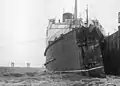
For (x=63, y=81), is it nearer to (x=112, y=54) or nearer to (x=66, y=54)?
(x=66, y=54)

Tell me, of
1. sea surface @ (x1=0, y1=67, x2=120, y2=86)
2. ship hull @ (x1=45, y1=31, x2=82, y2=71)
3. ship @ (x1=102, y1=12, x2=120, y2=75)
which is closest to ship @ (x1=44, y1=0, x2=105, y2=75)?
ship hull @ (x1=45, y1=31, x2=82, y2=71)

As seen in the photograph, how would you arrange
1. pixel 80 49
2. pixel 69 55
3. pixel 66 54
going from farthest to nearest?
pixel 66 54 < pixel 69 55 < pixel 80 49

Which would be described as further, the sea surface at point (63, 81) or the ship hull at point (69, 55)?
the ship hull at point (69, 55)

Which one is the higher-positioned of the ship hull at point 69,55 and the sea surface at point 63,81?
the ship hull at point 69,55

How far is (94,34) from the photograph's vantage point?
10633mm

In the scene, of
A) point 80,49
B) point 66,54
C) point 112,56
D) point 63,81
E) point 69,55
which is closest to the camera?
point 63,81

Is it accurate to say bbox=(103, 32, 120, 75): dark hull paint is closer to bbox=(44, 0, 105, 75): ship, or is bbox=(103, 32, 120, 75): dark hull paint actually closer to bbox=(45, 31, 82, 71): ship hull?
bbox=(44, 0, 105, 75): ship

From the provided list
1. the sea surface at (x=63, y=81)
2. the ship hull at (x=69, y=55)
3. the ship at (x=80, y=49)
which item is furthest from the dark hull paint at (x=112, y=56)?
the sea surface at (x=63, y=81)

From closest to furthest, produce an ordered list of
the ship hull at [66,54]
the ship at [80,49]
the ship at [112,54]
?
the ship at [80,49], the ship hull at [66,54], the ship at [112,54]

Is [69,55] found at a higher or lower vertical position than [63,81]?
higher

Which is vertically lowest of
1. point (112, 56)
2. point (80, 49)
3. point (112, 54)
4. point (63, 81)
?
point (63, 81)

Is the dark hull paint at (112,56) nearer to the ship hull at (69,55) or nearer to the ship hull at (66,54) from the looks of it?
the ship hull at (69,55)

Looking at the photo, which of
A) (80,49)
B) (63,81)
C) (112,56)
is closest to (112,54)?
(112,56)

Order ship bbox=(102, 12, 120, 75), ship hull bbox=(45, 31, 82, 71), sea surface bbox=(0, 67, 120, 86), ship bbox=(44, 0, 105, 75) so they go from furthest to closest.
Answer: ship bbox=(102, 12, 120, 75)
ship hull bbox=(45, 31, 82, 71)
ship bbox=(44, 0, 105, 75)
sea surface bbox=(0, 67, 120, 86)
